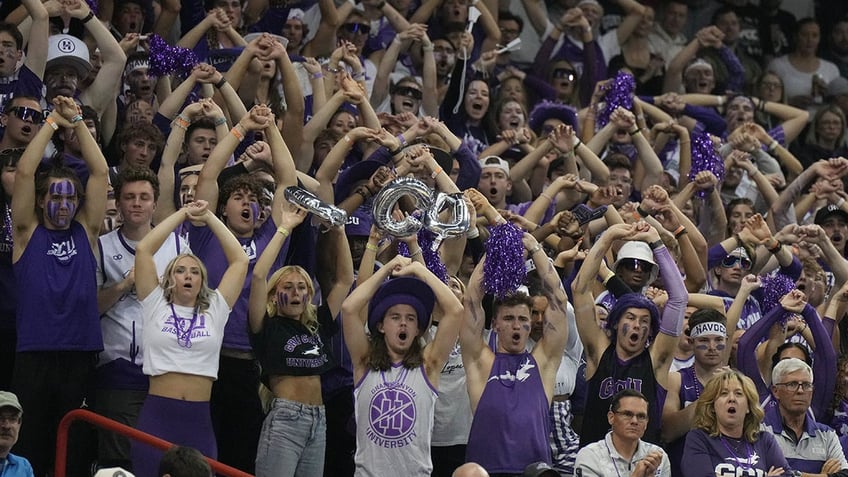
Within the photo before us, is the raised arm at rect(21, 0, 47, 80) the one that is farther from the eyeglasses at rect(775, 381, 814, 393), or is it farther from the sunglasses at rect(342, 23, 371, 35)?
the eyeglasses at rect(775, 381, 814, 393)

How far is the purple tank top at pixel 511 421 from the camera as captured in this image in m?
9.38

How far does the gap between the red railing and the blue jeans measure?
637 millimetres

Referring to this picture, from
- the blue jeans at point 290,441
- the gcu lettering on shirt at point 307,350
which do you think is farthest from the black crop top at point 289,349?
the blue jeans at point 290,441

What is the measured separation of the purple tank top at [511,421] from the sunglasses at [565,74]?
5152 mm

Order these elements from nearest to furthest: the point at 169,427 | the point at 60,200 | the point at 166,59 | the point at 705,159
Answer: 1. the point at 169,427
2. the point at 60,200
3. the point at 166,59
4. the point at 705,159

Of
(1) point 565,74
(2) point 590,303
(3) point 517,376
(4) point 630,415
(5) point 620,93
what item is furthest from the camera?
(1) point 565,74

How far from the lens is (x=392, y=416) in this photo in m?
9.29

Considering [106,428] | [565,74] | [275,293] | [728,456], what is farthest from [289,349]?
[565,74]

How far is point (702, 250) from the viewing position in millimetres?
11773

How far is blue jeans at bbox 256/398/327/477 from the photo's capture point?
9.37 metres

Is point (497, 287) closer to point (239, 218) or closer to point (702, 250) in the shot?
point (239, 218)

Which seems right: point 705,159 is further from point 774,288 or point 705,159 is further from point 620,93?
point 774,288

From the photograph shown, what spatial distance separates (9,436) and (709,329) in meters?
4.19

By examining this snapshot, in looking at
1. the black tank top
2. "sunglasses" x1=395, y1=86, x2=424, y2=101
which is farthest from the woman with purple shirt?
"sunglasses" x1=395, y1=86, x2=424, y2=101
